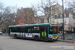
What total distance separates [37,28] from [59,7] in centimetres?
892

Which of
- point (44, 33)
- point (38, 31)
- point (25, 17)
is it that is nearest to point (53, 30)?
point (44, 33)

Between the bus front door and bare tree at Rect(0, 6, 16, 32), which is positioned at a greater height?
bare tree at Rect(0, 6, 16, 32)

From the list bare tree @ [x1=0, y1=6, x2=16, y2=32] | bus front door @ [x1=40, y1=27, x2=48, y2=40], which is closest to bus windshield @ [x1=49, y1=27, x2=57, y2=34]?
bus front door @ [x1=40, y1=27, x2=48, y2=40]

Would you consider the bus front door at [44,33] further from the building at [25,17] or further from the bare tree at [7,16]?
the bare tree at [7,16]

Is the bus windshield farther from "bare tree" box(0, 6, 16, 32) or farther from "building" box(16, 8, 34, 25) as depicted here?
"bare tree" box(0, 6, 16, 32)

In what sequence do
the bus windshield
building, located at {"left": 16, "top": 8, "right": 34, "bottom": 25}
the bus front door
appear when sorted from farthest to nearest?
1. building, located at {"left": 16, "top": 8, "right": 34, "bottom": 25}
2. the bus front door
3. the bus windshield

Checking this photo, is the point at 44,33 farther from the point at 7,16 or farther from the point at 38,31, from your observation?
the point at 7,16

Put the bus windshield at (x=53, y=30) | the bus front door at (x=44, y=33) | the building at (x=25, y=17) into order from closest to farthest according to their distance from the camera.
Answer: the bus windshield at (x=53, y=30), the bus front door at (x=44, y=33), the building at (x=25, y=17)

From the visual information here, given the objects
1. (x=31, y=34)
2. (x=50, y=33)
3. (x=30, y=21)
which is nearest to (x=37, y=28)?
(x=31, y=34)

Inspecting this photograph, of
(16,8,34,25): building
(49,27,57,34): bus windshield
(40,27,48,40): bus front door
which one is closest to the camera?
(49,27,57,34): bus windshield

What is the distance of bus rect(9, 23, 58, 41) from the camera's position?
1411cm

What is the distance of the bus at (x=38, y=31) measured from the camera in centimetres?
1411

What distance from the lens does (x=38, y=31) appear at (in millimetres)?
15547

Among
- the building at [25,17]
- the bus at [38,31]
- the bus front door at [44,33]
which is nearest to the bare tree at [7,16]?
the building at [25,17]
